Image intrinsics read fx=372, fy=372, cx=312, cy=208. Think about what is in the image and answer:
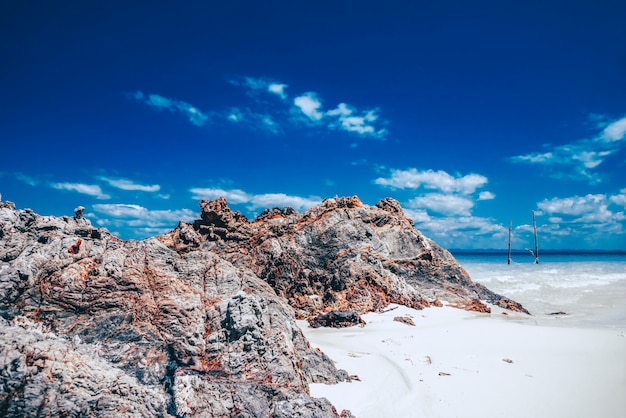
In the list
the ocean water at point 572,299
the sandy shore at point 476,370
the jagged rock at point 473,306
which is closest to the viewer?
the sandy shore at point 476,370

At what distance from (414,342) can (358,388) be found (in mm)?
4906

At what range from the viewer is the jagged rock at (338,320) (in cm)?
1503

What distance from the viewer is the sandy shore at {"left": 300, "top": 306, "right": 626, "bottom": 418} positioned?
766 cm

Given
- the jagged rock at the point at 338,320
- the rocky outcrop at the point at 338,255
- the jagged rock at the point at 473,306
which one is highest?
the rocky outcrop at the point at 338,255

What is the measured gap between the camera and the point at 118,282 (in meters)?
6.82

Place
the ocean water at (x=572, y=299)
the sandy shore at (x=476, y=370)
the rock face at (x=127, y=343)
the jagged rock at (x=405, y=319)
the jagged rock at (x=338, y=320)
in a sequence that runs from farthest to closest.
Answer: the ocean water at (x=572, y=299)
the jagged rock at (x=405, y=319)
the jagged rock at (x=338, y=320)
the sandy shore at (x=476, y=370)
the rock face at (x=127, y=343)

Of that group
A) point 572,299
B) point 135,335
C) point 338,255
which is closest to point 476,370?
point 135,335

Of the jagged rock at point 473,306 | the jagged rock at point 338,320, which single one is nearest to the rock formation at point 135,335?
the jagged rock at point 338,320

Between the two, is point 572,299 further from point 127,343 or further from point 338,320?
point 127,343

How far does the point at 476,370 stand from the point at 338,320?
6.33m

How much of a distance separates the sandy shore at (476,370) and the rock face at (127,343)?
1407 millimetres

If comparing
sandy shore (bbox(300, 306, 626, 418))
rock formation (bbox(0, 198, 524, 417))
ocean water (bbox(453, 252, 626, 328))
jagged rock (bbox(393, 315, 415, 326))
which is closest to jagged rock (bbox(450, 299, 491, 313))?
ocean water (bbox(453, 252, 626, 328))

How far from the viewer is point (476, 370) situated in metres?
9.72

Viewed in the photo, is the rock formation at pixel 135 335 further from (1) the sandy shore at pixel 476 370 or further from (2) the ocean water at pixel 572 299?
(2) the ocean water at pixel 572 299
